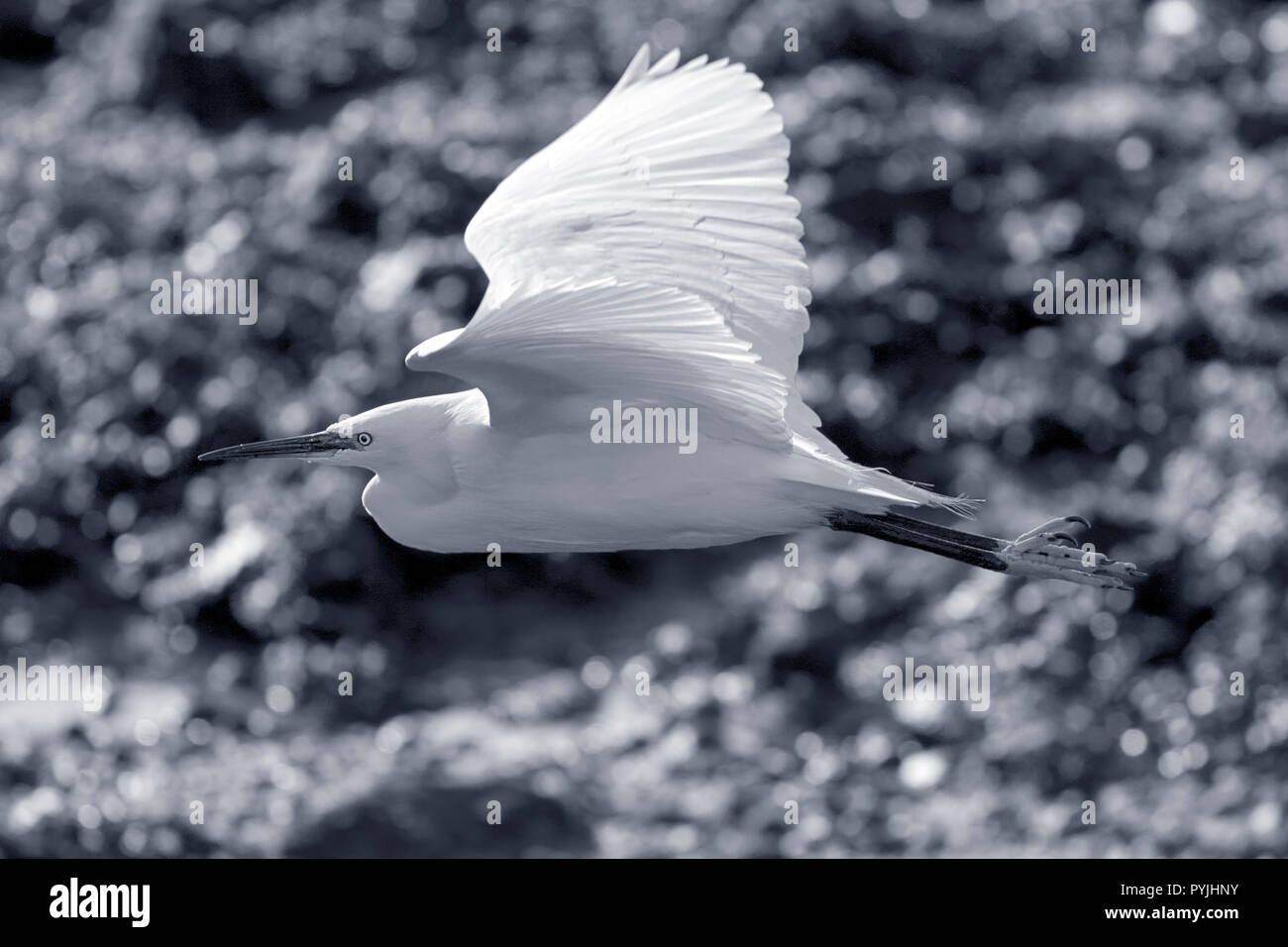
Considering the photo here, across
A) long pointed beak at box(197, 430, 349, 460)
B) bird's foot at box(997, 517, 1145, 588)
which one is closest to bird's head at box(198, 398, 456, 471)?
long pointed beak at box(197, 430, 349, 460)

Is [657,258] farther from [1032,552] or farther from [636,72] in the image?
[1032,552]

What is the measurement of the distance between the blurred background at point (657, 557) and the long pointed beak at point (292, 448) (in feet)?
30.3

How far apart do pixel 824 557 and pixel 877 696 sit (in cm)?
160

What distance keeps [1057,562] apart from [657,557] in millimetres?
10853

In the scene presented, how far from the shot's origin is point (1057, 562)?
173 inches

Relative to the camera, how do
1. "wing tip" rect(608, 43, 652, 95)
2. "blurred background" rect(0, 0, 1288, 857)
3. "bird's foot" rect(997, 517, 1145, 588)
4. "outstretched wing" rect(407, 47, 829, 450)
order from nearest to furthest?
"outstretched wing" rect(407, 47, 829, 450) < "bird's foot" rect(997, 517, 1145, 588) < "wing tip" rect(608, 43, 652, 95) < "blurred background" rect(0, 0, 1288, 857)

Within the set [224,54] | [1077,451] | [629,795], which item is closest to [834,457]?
[629,795]

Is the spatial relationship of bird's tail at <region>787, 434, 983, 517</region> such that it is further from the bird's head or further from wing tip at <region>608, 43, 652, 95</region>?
wing tip at <region>608, 43, 652, 95</region>

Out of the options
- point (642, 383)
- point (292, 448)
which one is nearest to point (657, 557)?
point (292, 448)

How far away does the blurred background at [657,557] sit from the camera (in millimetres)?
13820

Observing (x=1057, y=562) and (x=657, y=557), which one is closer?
(x=1057, y=562)

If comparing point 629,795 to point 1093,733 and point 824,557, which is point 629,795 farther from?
point 1093,733

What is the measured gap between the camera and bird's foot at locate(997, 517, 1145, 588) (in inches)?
172

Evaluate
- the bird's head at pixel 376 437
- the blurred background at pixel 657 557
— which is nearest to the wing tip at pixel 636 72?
the bird's head at pixel 376 437
